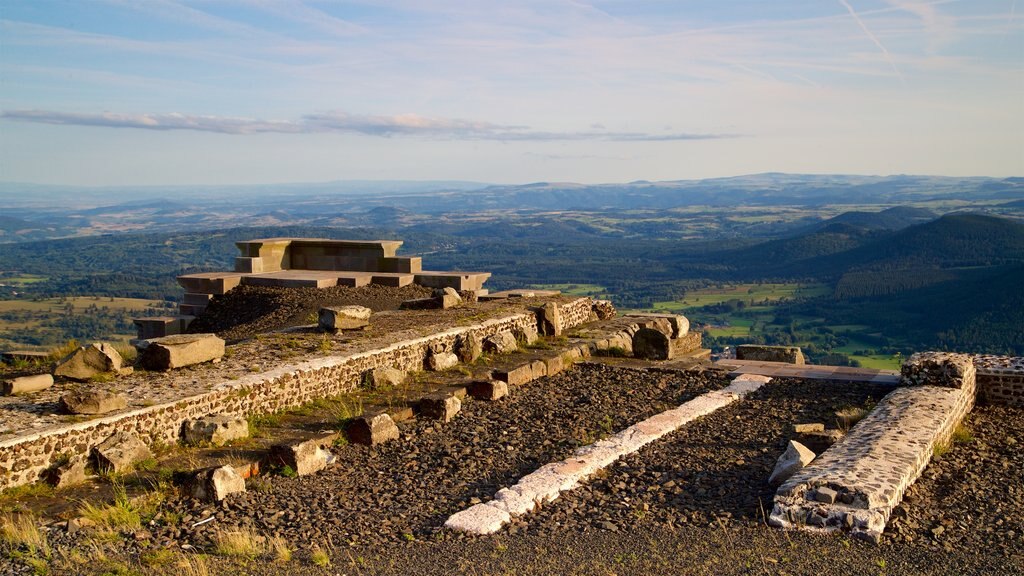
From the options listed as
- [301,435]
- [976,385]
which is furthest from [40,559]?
[976,385]

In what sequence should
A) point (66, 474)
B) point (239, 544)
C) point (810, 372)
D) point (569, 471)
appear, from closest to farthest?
point (239, 544), point (66, 474), point (569, 471), point (810, 372)

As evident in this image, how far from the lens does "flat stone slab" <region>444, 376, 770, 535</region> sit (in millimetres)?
7773

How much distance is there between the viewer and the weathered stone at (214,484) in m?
8.34

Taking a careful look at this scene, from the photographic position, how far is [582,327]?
19.3 m

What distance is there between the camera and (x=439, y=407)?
1173 centimetres

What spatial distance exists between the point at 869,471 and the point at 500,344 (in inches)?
329

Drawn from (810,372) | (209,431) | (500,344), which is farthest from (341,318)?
(810,372)

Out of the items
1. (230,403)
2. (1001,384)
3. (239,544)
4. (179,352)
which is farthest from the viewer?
(1001,384)

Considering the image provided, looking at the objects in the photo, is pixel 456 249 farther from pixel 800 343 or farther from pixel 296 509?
pixel 296 509

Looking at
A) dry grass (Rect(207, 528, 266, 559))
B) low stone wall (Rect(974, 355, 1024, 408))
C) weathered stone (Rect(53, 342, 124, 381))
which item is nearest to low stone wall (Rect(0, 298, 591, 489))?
weathered stone (Rect(53, 342, 124, 381))

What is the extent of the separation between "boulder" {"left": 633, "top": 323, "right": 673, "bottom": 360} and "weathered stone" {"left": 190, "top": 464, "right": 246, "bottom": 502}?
9.23 metres

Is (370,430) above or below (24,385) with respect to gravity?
below

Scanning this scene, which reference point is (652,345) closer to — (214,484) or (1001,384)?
(1001,384)

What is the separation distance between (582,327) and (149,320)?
28.5 feet
